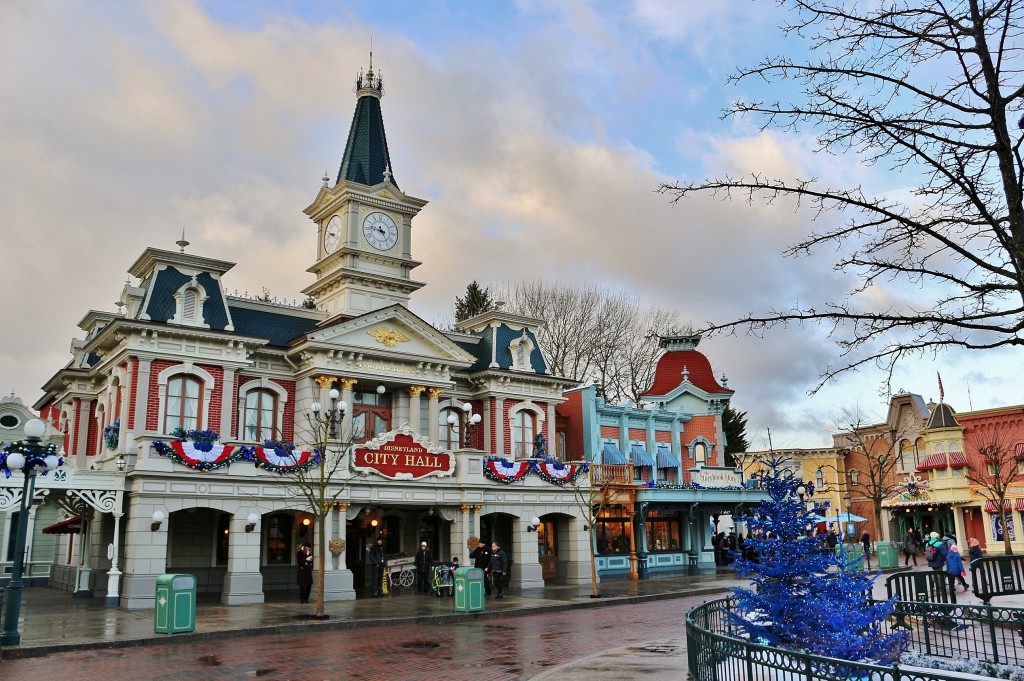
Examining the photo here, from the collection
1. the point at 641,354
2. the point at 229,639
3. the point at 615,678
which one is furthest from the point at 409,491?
the point at 641,354

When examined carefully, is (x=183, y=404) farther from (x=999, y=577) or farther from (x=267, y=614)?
(x=999, y=577)

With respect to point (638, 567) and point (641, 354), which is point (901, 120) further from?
point (641, 354)

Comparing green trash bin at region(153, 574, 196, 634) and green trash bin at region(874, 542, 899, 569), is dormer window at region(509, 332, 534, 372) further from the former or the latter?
green trash bin at region(153, 574, 196, 634)

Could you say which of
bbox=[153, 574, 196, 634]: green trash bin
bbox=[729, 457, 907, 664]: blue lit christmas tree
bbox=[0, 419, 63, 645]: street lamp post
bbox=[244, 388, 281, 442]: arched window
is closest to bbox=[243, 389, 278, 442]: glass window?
bbox=[244, 388, 281, 442]: arched window

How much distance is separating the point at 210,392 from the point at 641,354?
29857mm

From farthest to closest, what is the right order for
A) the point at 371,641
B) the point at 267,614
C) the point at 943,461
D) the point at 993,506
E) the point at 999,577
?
the point at 943,461 < the point at 993,506 < the point at 267,614 < the point at 999,577 < the point at 371,641

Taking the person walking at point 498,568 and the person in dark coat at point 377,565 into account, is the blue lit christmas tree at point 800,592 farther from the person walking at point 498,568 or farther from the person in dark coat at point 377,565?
the person in dark coat at point 377,565

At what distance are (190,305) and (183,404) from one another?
3199mm

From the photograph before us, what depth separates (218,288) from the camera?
92.5 feet

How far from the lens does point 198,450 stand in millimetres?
23891

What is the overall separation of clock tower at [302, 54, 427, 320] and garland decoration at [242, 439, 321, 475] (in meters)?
8.52

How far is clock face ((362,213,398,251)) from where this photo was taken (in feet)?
112

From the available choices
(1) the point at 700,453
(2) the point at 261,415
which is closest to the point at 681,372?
(1) the point at 700,453

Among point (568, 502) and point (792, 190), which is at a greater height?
point (792, 190)
